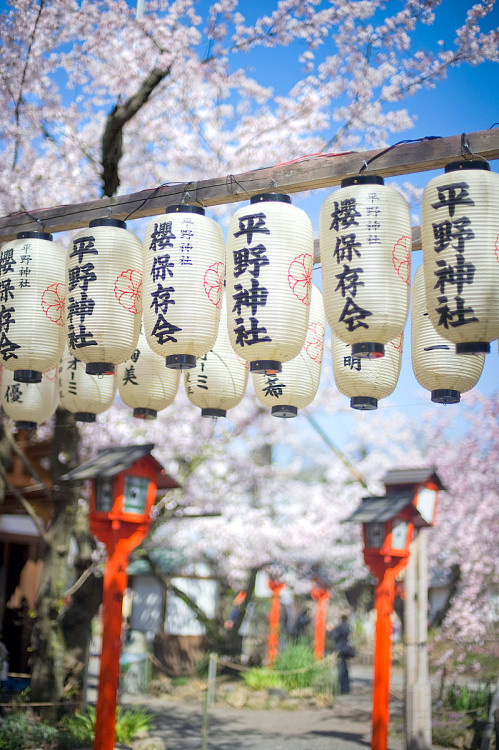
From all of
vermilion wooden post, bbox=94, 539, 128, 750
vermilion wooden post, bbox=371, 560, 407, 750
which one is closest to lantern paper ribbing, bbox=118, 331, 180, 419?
vermilion wooden post, bbox=94, 539, 128, 750

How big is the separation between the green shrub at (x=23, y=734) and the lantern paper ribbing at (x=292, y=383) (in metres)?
5.79

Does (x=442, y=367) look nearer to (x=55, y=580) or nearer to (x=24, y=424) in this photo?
(x=24, y=424)

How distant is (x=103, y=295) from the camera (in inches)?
209

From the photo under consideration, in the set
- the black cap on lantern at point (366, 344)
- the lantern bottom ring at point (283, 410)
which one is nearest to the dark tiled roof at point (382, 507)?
the lantern bottom ring at point (283, 410)

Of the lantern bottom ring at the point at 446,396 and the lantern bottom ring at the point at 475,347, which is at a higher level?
the lantern bottom ring at the point at 475,347

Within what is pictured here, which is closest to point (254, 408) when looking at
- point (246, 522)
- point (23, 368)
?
point (246, 522)

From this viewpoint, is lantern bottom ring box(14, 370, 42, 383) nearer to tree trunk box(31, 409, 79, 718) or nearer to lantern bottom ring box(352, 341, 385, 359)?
lantern bottom ring box(352, 341, 385, 359)

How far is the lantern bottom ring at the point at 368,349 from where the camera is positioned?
458cm

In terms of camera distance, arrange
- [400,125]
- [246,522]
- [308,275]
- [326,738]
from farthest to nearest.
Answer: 1. [246,522]
2. [326,738]
3. [400,125]
4. [308,275]

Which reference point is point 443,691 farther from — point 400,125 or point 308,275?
point 308,275

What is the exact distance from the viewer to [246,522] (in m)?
18.5

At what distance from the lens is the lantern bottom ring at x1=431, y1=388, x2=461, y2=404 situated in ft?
17.1

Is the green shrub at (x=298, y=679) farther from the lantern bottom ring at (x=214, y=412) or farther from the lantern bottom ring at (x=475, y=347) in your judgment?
the lantern bottom ring at (x=475, y=347)

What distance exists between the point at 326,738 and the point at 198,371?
921 cm
